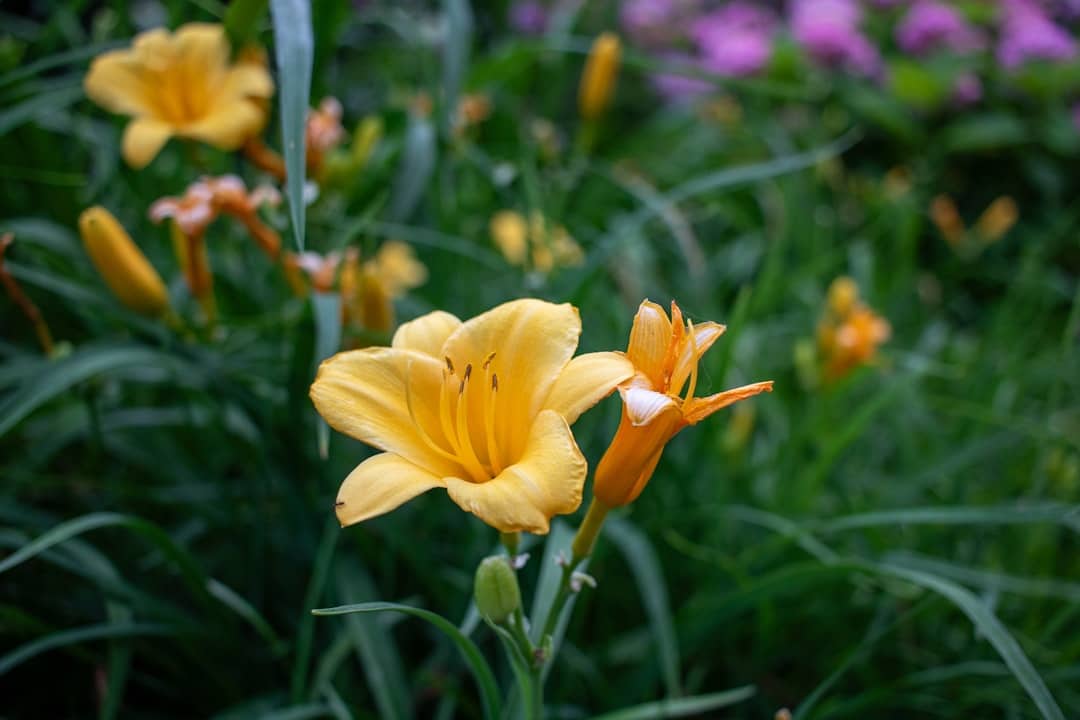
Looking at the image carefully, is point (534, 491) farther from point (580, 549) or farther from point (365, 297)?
point (365, 297)

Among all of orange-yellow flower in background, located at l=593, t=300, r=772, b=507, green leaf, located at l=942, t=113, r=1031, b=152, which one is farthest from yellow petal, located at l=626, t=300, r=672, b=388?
green leaf, located at l=942, t=113, r=1031, b=152

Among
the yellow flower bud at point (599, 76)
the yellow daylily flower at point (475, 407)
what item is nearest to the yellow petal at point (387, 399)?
the yellow daylily flower at point (475, 407)

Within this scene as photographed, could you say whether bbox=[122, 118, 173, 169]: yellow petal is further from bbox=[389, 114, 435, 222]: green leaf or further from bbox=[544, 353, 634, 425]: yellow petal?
bbox=[544, 353, 634, 425]: yellow petal

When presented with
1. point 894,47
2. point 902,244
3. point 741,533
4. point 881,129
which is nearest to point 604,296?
point 741,533

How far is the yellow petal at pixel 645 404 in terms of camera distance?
53cm

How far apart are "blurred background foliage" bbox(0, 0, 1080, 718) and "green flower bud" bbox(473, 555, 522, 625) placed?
22cm

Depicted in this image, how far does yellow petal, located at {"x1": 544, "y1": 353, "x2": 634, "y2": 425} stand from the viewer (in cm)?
56

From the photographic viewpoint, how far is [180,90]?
1093mm

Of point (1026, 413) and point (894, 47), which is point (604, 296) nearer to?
point (1026, 413)

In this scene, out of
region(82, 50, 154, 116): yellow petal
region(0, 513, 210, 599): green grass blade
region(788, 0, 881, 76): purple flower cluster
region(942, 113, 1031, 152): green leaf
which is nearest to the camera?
region(0, 513, 210, 599): green grass blade

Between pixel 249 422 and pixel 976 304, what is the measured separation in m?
2.53

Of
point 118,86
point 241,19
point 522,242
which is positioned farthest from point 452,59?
point 522,242

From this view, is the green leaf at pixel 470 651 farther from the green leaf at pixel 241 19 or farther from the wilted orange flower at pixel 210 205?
the green leaf at pixel 241 19

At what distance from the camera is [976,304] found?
2781 mm
